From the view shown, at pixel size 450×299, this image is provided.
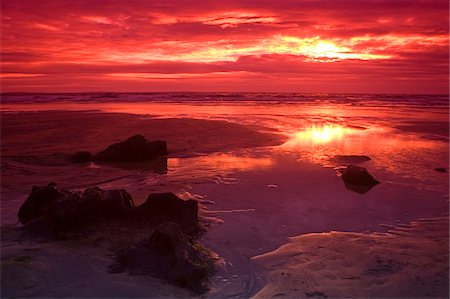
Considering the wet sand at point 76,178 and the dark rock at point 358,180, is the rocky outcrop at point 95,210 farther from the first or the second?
the dark rock at point 358,180

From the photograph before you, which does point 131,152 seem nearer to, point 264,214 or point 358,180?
point 264,214

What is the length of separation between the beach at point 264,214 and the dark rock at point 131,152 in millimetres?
555

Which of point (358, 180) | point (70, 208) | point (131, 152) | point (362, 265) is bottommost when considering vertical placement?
point (362, 265)

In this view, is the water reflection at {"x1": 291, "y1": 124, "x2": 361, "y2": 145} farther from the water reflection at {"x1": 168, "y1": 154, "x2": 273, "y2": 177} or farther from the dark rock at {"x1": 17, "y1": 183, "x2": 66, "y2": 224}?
the dark rock at {"x1": 17, "y1": 183, "x2": 66, "y2": 224}

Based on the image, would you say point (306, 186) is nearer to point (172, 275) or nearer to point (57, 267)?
point (172, 275)

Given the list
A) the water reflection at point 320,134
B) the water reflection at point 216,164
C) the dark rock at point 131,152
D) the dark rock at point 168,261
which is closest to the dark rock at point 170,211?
the dark rock at point 168,261

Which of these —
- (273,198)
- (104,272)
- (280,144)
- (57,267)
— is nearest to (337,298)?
(104,272)

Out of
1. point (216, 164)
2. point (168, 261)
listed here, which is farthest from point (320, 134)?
point (168, 261)

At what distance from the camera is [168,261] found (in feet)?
16.3

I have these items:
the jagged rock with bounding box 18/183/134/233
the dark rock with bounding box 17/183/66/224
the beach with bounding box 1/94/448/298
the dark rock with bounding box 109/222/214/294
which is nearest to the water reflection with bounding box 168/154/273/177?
the beach with bounding box 1/94/448/298

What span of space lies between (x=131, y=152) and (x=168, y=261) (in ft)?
26.9

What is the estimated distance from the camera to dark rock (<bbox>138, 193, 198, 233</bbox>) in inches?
258

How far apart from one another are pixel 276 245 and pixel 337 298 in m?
1.70

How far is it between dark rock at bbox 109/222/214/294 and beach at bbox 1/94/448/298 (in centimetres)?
14
